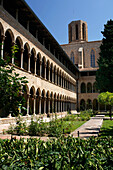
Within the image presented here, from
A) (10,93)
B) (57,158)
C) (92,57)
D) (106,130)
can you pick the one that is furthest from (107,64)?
(10,93)

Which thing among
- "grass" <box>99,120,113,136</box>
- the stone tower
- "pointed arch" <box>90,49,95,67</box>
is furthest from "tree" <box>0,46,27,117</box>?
the stone tower

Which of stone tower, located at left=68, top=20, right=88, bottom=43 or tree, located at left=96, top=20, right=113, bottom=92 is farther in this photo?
stone tower, located at left=68, top=20, right=88, bottom=43

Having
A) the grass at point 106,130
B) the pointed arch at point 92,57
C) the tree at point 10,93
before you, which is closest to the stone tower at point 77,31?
the pointed arch at point 92,57

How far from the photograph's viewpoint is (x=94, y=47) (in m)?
47.6

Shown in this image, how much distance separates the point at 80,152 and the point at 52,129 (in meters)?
5.73

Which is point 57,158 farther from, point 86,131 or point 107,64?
point 107,64

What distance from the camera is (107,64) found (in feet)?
91.2

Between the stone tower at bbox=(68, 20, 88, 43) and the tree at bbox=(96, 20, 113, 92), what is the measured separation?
20176 mm

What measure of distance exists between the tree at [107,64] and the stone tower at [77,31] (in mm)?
20176

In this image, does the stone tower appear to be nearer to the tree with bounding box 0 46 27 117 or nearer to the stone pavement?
the stone pavement

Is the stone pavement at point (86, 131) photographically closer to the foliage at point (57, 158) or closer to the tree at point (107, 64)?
the foliage at point (57, 158)

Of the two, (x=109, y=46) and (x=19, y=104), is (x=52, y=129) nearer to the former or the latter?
(x=19, y=104)

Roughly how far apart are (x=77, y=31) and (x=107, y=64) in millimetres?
25207

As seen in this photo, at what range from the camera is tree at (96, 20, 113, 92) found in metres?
26.8
